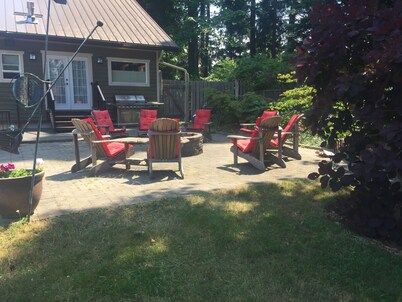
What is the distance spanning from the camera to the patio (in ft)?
15.9

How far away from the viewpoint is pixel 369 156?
10.6ft

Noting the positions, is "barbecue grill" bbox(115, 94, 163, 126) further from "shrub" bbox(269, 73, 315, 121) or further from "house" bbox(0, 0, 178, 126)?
"shrub" bbox(269, 73, 315, 121)

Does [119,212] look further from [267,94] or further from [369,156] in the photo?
[267,94]

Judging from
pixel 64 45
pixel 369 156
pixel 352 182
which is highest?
pixel 64 45

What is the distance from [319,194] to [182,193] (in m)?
1.96

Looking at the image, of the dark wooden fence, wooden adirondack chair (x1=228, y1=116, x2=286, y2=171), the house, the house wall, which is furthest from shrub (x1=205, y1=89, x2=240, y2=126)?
wooden adirondack chair (x1=228, y1=116, x2=286, y2=171)

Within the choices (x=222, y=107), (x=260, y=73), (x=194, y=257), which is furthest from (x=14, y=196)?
(x=260, y=73)

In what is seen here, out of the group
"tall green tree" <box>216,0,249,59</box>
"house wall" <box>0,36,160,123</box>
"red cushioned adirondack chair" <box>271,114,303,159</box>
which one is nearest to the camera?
"red cushioned adirondack chair" <box>271,114,303,159</box>

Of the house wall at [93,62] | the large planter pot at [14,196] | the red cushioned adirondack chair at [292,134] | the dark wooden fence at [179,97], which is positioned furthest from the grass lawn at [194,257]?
the dark wooden fence at [179,97]

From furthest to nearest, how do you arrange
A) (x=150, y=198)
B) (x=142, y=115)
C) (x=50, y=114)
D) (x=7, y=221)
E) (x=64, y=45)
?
(x=64, y=45) → (x=50, y=114) → (x=142, y=115) → (x=150, y=198) → (x=7, y=221)

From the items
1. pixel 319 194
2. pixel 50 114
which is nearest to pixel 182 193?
pixel 319 194

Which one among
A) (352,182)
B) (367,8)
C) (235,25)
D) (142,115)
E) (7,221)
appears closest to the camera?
(367,8)

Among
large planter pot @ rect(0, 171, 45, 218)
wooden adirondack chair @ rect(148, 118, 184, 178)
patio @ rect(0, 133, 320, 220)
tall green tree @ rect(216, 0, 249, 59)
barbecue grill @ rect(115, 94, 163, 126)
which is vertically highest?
tall green tree @ rect(216, 0, 249, 59)

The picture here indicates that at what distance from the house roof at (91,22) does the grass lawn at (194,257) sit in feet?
36.6
